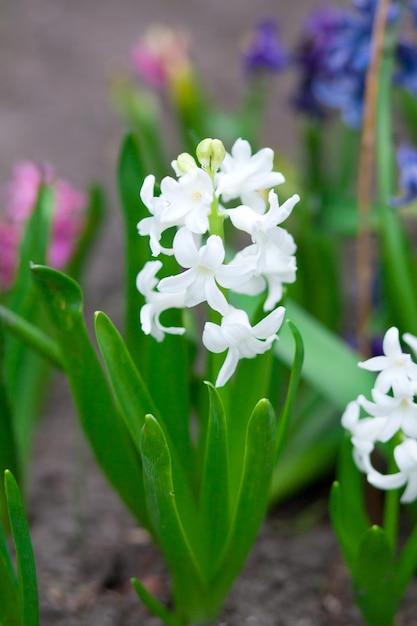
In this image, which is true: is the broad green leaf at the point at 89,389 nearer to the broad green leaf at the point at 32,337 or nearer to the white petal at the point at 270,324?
the broad green leaf at the point at 32,337

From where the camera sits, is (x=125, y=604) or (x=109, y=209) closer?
(x=125, y=604)

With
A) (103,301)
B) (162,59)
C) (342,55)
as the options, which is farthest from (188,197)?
(162,59)

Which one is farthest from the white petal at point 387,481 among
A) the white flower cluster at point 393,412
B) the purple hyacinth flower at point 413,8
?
the purple hyacinth flower at point 413,8

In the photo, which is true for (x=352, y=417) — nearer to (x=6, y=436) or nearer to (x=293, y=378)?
(x=293, y=378)

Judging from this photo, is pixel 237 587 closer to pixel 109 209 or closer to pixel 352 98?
pixel 352 98

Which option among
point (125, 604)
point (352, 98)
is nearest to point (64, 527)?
point (125, 604)

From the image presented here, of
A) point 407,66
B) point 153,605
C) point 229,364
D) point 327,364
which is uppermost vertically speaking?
point 407,66
